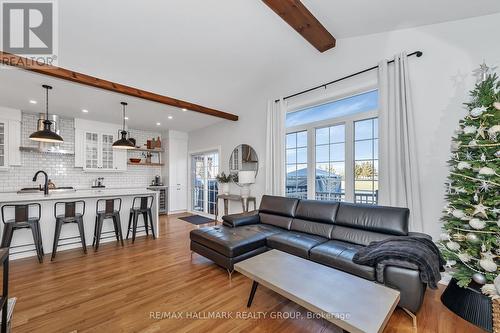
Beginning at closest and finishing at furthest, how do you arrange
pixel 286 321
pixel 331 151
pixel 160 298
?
pixel 286 321, pixel 160 298, pixel 331 151

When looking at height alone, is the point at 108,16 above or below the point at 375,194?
above

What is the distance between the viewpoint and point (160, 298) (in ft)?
7.16

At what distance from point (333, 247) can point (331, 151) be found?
172 centimetres

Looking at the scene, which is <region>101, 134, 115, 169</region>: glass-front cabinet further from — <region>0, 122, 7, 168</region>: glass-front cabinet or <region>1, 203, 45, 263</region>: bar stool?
<region>1, 203, 45, 263</region>: bar stool

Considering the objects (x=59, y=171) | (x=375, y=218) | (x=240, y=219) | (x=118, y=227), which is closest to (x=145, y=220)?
(x=118, y=227)

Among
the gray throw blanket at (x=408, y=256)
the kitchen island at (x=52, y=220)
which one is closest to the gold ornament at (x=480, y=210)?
the gray throw blanket at (x=408, y=256)

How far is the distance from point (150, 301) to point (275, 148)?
305 cm

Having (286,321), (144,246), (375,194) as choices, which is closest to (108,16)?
(144,246)

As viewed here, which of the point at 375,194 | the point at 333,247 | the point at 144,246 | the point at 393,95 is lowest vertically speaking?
the point at 144,246

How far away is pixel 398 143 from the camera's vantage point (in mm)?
2676

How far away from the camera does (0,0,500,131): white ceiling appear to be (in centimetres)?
237

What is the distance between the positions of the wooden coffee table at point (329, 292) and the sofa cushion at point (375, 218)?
102cm

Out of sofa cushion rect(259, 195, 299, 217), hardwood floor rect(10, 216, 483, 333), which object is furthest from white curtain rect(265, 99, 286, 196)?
hardwood floor rect(10, 216, 483, 333)

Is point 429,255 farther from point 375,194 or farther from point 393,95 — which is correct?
point 393,95
